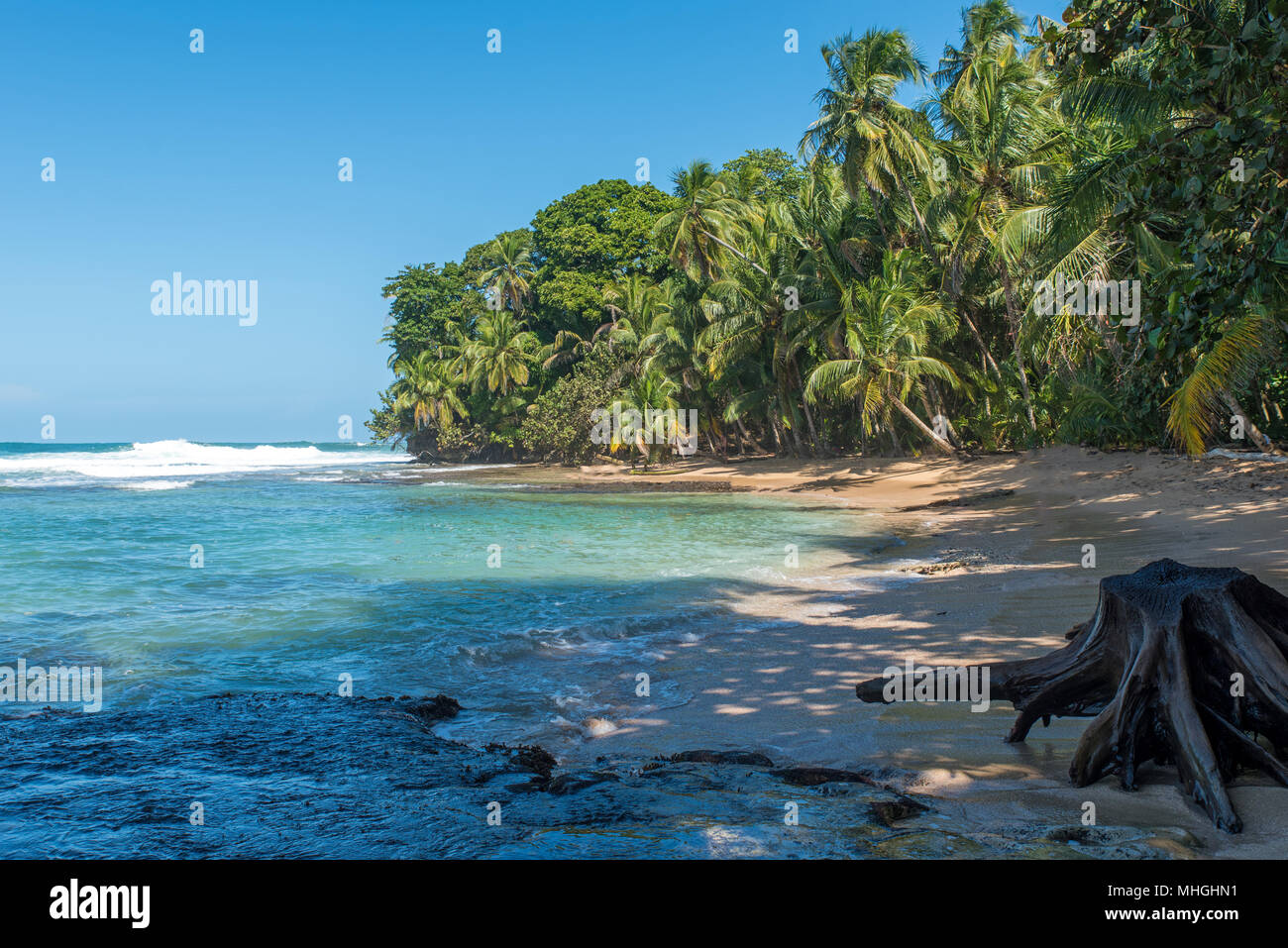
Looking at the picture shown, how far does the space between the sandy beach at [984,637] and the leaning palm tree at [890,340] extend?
660 cm

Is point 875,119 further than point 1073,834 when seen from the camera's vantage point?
Yes

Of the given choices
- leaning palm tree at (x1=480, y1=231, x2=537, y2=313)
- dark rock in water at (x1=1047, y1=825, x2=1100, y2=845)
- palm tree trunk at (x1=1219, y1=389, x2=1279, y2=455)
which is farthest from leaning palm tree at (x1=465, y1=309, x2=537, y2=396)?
dark rock in water at (x1=1047, y1=825, x2=1100, y2=845)

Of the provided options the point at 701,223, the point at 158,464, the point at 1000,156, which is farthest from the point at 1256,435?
the point at 158,464

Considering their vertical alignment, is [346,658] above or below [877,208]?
below

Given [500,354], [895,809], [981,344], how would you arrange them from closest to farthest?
[895,809] < [981,344] < [500,354]

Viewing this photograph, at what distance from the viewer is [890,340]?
27922 mm

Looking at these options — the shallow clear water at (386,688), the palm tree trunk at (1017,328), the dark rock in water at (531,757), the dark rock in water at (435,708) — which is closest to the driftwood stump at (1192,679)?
the shallow clear water at (386,688)

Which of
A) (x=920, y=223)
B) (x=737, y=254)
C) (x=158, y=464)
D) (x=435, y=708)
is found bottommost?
(x=435, y=708)

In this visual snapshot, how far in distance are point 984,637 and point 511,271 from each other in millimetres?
53008

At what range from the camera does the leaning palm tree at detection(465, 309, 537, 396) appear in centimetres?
5297

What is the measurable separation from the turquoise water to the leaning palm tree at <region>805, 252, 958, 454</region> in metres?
6.71

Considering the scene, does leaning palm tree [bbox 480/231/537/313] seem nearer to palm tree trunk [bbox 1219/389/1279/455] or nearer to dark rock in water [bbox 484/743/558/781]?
palm tree trunk [bbox 1219/389/1279/455]

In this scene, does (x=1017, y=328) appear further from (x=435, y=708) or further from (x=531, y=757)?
(x=531, y=757)

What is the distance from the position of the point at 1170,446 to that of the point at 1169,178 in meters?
18.2
